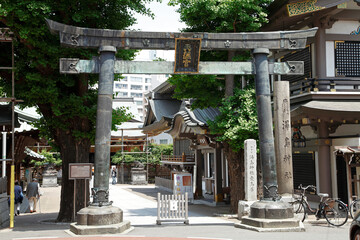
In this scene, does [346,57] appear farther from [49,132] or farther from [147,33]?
[49,132]

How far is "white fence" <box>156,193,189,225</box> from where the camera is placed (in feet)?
41.5

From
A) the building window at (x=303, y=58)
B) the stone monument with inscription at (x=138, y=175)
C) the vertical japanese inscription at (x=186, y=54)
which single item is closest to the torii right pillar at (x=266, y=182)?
the vertical japanese inscription at (x=186, y=54)

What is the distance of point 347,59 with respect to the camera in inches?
654

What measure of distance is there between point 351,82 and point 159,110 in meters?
20.8

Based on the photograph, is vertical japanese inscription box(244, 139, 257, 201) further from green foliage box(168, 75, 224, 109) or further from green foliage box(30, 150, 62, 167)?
green foliage box(30, 150, 62, 167)

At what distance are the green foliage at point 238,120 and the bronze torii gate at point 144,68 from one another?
253 centimetres

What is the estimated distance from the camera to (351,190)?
15.1 meters

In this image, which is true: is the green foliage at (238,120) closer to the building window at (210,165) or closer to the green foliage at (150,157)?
the building window at (210,165)

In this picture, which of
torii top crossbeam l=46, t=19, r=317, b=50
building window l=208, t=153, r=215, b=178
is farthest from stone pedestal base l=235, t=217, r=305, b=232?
building window l=208, t=153, r=215, b=178

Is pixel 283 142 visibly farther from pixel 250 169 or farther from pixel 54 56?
pixel 54 56

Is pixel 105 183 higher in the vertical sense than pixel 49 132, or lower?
lower

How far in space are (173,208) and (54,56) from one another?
6.42m

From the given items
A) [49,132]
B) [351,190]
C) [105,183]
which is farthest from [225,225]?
[49,132]

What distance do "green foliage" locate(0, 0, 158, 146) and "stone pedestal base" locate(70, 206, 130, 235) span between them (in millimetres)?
3961
